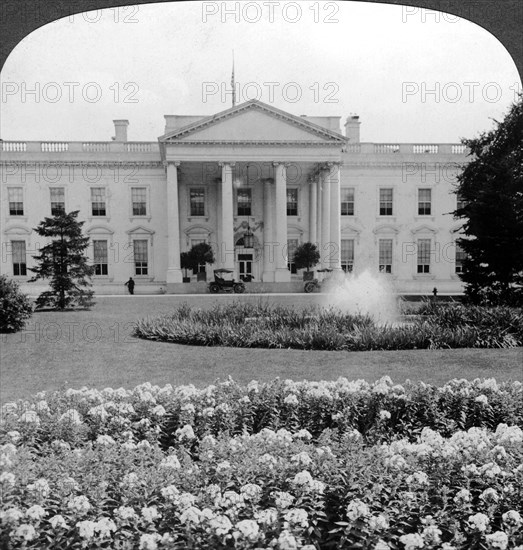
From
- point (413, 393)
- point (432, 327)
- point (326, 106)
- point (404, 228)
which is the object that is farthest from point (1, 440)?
point (404, 228)

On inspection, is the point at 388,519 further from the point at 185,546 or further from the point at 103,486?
the point at 103,486

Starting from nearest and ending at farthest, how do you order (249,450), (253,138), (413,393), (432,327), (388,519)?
(388,519)
(249,450)
(413,393)
(432,327)
(253,138)

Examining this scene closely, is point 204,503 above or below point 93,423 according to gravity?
above

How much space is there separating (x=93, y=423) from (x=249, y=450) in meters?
1.91

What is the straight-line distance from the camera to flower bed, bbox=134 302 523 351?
1066cm

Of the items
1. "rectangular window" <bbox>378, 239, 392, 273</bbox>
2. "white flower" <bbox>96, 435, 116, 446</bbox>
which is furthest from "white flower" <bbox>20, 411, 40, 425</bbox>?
"rectangular window" <bbox>378, 239, 392, 273</bbox>

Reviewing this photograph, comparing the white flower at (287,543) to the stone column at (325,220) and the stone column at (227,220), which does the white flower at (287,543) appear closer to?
the stone column at (325,220)

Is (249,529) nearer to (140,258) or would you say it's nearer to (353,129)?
(140,258)

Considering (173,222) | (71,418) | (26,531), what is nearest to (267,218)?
(173,222)

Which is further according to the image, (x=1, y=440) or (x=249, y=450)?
(x=1, y=440)

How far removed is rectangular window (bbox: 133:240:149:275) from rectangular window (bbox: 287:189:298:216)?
8.93m

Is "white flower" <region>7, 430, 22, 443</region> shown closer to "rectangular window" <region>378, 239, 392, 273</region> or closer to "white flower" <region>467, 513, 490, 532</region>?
"white flower" <region>467, 513, 490, 532</region>

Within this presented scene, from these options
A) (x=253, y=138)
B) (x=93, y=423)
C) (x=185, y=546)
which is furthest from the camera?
(x=253, y=138)

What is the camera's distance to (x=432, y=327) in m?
11.2
